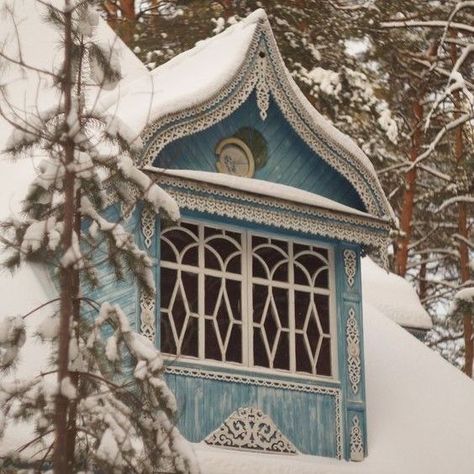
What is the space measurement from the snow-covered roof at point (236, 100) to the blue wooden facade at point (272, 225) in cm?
1

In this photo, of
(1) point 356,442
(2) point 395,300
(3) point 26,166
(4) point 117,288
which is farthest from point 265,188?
(2) point 395,300

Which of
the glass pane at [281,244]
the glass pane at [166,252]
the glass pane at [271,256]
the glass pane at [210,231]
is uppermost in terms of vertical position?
the glass pane at [281,244]

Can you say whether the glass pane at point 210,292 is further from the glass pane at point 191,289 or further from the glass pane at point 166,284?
the glass pane at point 166,284

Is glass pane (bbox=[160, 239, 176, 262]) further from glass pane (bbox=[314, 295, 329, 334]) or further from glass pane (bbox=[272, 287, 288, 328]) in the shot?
glass pane (bbox=[314, 295, 329, 334])

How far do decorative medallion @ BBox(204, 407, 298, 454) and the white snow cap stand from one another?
4.11 meters

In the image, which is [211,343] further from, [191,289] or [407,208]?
[407,208]

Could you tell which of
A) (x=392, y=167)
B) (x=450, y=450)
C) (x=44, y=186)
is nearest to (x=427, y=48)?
(x=392, y=167)

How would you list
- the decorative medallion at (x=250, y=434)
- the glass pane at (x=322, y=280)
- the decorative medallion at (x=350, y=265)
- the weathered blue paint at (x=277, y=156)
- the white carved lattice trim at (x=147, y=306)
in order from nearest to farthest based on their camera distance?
the white carved lattice trim at (x=147, y=306), the decorative medallion at (x=250, y=434), the weathered blue paint at (x=277, y=156), the glass pane at (x=322, y=280), the decorative medallion at (x=350, y=265)

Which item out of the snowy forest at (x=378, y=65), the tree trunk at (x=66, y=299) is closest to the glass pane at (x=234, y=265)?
the tree trunk at (x=66, y=299)

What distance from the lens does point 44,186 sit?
357 inches

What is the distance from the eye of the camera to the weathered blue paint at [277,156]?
41.2 ft

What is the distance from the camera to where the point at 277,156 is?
1298cm

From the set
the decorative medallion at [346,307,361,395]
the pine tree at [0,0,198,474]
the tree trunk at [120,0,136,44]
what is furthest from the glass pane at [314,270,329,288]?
the tree trunk at [120,0,136,44]

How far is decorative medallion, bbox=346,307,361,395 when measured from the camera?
41.9 feet
